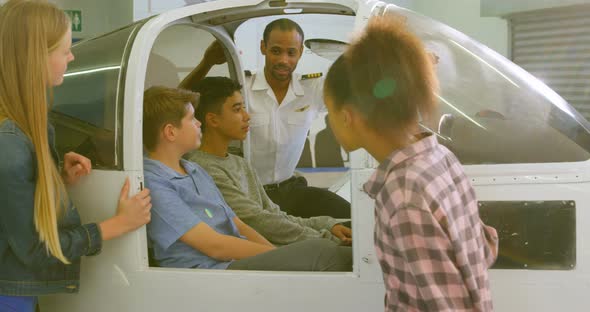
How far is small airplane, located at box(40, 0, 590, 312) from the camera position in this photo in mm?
1905

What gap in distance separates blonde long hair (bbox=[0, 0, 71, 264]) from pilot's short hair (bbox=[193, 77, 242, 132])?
1037 mm

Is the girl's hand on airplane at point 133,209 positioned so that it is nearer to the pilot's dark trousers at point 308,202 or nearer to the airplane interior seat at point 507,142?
the airplane interior seat at point 507,142

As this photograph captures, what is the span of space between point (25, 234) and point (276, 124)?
205 cm

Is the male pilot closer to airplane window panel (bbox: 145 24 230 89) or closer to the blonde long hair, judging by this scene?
the blonde long hair

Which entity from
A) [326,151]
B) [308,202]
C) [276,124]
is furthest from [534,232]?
[326,151]

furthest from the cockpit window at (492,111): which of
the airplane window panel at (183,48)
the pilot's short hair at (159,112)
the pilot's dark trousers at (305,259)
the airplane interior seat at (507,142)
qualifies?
the airplane window panel at (183,48)

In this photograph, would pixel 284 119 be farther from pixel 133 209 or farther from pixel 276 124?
pixel 133 209

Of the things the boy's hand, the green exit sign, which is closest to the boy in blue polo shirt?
the boy's hand

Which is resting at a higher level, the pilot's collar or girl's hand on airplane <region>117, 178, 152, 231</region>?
the pilot's collar

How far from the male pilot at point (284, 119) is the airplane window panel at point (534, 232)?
1.63 meters

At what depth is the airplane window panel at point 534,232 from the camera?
189cm

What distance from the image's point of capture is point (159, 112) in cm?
238

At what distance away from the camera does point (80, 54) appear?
8.46ft

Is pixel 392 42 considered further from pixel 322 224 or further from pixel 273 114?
pixel 273 114
